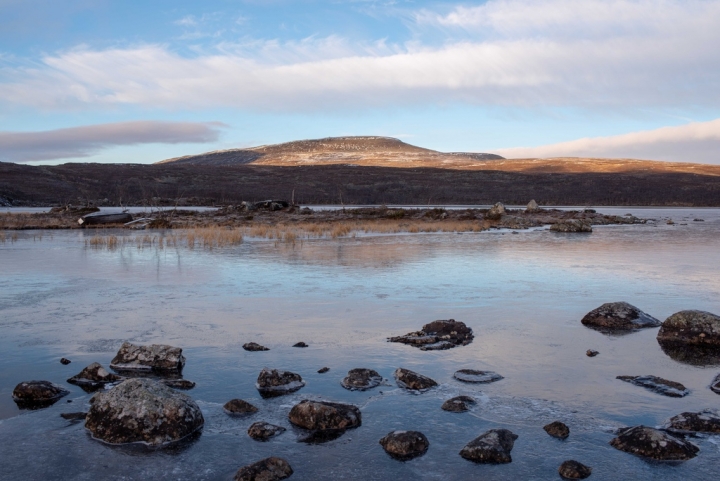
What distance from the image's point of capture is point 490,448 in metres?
5.27

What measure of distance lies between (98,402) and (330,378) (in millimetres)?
2519

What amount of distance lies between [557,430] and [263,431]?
2653 millimetres

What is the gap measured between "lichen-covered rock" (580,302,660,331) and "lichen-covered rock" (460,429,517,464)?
16.5 feet

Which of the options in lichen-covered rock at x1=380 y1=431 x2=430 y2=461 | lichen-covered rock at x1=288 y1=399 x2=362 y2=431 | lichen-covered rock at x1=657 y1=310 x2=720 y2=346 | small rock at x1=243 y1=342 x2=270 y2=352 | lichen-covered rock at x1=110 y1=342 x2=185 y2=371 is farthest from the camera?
lichen-covered rock at x1=657 y1=310 x2=720 y2=346

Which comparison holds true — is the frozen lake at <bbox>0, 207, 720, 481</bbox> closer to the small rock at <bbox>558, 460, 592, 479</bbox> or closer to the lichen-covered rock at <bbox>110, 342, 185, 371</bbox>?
the small rock at <bbox>558, 460, 592, 479</bbox>

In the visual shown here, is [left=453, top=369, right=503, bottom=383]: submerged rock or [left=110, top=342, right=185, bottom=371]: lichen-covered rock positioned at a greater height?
[left=110, top=342, right=185, bottom=371]: lichen-covered rock

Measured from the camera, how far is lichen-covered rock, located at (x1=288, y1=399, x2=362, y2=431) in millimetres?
5898

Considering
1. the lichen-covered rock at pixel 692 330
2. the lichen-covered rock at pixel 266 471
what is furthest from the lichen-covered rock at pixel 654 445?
the lichen-covered rock at pixel 692 330

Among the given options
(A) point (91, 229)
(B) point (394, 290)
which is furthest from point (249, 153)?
(B) point (394, 290)

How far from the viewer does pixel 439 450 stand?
540cm

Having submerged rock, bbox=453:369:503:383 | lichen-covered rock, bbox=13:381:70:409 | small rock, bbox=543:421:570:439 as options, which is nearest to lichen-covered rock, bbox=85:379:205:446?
lichen-covered rock, bbox=13:381:70:409

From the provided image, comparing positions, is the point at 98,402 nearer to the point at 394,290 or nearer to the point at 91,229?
the point at 394,290

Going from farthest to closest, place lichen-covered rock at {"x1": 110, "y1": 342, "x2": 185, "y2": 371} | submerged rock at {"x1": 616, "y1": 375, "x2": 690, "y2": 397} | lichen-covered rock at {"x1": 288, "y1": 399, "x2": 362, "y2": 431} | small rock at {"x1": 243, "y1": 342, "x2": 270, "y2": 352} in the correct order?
small rock at {"x1": 243, "y1": 342, "x2": 270, "y2": 352} → lichen-covered rock at {"x1": 110, "y1": 342, "x2": 185, "y2": 371} → submerged rock at {"x1": 616, "y1": 375, "x2": 690, "y2": 397} → lichen-covered rock at {"x1": 288, "y1": 399, "x2": 362, "y2": 431}

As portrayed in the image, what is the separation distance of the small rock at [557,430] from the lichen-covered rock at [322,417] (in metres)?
1.74
